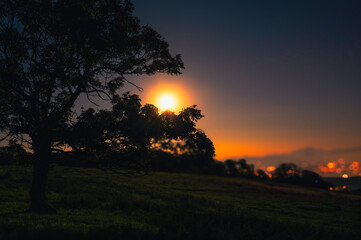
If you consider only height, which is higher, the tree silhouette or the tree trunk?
the tree silhouette

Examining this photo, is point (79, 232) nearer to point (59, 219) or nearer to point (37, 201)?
point (59, 219)

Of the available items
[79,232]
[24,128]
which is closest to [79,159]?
[24,128]

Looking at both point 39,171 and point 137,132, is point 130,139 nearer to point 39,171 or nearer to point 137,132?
point 137,132

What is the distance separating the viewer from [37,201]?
17312 millimetres

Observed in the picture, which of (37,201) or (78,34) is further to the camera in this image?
(37,201)

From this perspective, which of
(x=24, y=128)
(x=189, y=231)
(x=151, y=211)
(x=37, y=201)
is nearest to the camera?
(x=189, y=231)

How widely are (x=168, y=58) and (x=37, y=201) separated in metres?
13.8

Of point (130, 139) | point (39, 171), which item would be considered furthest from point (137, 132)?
point (39, 171)

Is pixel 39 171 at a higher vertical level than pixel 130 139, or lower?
lower

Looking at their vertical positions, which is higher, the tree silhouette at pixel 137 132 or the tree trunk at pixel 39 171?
the tree silhouette at pixel 137 132

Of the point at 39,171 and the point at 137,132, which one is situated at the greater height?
the point at 137,132

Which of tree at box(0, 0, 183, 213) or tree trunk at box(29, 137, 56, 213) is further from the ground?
tree at box(0, 0, 183, 213)

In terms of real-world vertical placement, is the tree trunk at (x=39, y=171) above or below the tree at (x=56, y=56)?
below

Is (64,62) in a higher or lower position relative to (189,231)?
higher
